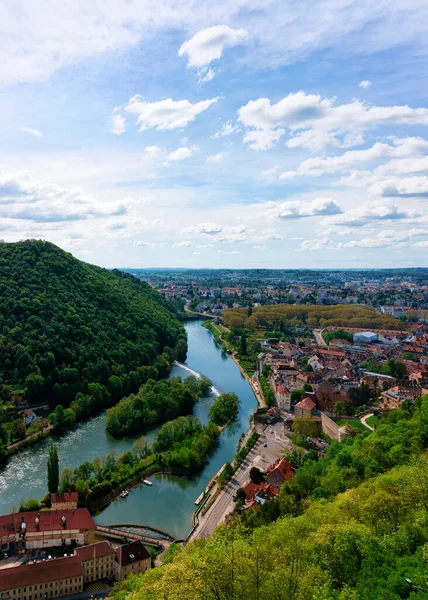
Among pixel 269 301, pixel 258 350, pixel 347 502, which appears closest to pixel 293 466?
pixel 347 502

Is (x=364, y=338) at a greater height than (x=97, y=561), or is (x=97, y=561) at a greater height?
(x=364, y=338)

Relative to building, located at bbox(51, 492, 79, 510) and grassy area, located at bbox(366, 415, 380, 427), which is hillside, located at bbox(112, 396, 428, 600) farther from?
grassy area, located at bbox(366, 415, 380, 427)

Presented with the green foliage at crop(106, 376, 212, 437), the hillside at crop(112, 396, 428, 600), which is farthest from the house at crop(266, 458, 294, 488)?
the green foliage at crop(106, 376, 212, 437)

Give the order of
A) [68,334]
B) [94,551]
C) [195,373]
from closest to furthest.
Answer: [94,551] < [68,334] < [195,373]

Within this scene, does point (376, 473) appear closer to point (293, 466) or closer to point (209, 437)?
point (293, 466)

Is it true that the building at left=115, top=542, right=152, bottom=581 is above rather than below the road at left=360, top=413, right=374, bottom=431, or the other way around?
below

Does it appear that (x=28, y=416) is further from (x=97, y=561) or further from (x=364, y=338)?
(x=364, y=338)

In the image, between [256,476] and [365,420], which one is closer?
[256,476]

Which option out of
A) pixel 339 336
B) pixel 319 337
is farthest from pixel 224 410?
pixel 319 337
